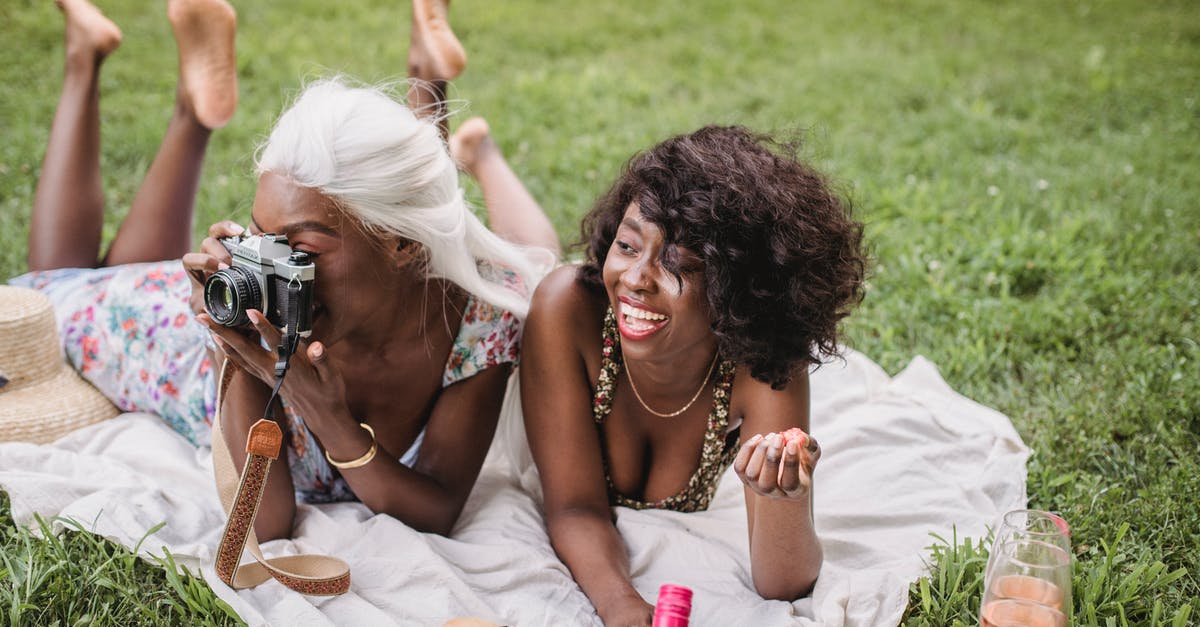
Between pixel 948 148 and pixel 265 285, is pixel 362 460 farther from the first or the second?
pixel 948 148

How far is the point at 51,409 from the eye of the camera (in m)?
3.29

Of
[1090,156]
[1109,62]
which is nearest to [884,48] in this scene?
[1109,62]

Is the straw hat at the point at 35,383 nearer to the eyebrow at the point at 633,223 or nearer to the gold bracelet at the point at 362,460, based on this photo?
the gold bracelet at the point at 362,460

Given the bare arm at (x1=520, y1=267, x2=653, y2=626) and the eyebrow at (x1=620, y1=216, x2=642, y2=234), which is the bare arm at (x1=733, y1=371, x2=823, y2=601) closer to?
the bare arm at (x1=520, y1=267, x2=653, y2=626)

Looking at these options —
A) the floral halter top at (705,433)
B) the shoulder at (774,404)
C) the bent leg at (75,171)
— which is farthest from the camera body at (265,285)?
the bent leg at (75,171)

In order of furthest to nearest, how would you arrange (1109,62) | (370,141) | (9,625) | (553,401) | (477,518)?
(1109,62), (477,518), (553,401), (370,141), (9,625)

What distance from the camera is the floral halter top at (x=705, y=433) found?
2836 millimetres

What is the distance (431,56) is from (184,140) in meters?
0.93

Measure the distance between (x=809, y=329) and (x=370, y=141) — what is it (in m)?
1.15

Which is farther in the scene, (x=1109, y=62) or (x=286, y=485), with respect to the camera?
(x=1109, y=62)

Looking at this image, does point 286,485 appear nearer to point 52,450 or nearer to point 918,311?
point 52,450

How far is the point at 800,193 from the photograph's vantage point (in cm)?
254

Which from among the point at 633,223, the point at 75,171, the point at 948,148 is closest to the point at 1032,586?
the point at 633,223

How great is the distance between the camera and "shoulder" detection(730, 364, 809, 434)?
265 centimetres
